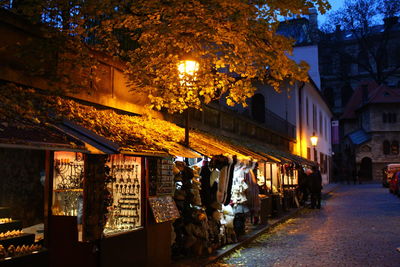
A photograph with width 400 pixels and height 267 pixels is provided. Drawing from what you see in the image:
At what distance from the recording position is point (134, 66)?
9914mm

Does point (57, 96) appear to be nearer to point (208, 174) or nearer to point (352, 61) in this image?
point (208, 174)

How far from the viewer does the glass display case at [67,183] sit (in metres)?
7.29

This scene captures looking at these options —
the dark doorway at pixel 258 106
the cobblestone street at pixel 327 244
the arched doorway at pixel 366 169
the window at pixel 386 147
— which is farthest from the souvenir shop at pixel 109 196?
the arched doorway at pixel 366 169

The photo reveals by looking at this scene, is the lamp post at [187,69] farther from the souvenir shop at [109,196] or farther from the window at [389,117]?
the window at [389,117]

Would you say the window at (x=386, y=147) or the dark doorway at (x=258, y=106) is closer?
the dark doorway at (x=258, y=106)

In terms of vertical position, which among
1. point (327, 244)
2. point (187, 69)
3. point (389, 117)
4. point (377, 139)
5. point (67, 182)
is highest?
point (389, 117)

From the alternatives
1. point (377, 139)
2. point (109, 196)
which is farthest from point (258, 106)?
point (377, 139)

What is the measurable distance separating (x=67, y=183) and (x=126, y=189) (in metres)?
1.21

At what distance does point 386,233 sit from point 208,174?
5.96 m

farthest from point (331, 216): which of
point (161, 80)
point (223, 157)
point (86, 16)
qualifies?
point (86, 16)

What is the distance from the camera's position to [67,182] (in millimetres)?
7457

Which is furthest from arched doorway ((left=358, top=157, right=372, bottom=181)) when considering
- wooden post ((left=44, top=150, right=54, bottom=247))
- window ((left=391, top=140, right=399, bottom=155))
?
wooden post ((left=44, top=150, right=54, bottom=247))

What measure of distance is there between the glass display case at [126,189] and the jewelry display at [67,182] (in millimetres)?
752

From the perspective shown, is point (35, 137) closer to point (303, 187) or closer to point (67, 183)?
point (67, 183)
